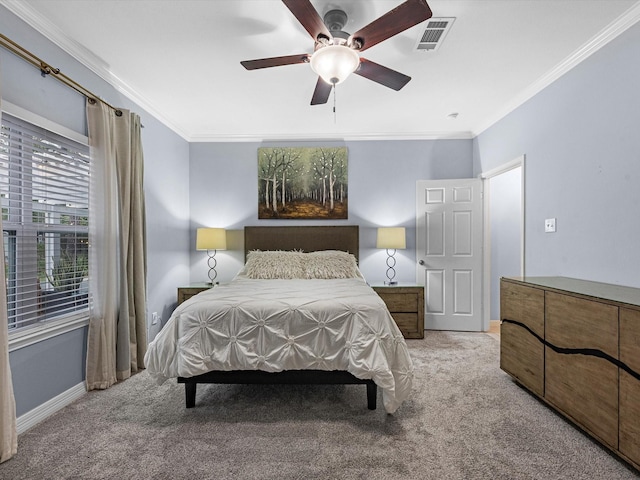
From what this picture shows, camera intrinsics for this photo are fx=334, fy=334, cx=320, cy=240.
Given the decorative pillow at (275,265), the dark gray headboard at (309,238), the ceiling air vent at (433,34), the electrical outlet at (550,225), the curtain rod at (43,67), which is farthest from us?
the dark gray headboard at (309,238)

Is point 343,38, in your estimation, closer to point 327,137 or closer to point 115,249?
point 115,249

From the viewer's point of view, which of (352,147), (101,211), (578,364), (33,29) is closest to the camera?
(578,364)

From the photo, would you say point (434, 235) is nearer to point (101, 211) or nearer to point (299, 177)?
point (299, 177)

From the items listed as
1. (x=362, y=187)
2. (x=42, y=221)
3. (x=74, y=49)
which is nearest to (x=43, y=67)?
(x=74, y=49)

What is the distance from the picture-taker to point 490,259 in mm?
4344

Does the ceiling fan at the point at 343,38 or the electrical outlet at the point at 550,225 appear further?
the electrical outlet at the point at 550,225

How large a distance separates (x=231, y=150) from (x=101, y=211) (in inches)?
90.0

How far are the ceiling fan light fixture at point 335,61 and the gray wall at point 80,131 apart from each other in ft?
5.87

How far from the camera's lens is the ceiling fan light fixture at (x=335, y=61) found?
1930 mm

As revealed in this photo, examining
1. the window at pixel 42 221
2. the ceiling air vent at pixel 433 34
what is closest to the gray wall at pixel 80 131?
the window at pixel 42 221

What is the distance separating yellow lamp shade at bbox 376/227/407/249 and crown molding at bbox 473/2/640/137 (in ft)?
5.59

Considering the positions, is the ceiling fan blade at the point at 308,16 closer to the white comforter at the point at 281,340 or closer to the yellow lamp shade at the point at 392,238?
the white comforter at the point at 281,340

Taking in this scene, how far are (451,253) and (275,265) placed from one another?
89.2 inches

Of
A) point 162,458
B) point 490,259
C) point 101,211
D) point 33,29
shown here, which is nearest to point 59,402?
point 162,458
